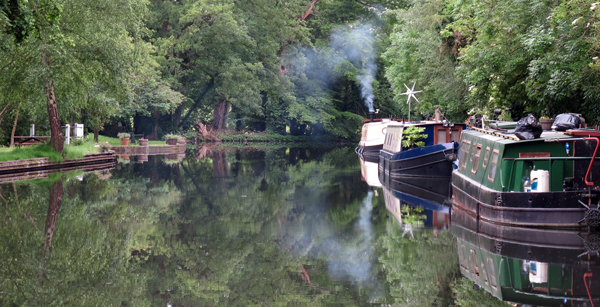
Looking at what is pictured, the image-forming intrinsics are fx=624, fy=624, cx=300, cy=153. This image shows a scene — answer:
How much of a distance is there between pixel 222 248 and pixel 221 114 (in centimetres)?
4901

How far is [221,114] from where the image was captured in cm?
5831

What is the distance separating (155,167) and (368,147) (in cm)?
1464

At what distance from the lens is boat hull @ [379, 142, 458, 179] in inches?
828

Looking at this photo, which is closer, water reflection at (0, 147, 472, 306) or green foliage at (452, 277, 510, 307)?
green foliage at (452, 277, 510, 307)

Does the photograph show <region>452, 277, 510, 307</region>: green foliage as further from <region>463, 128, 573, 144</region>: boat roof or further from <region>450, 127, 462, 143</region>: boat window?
<region>450, 127, 462, 143</region>: boat window

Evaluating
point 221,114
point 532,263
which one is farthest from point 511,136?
point 221,114

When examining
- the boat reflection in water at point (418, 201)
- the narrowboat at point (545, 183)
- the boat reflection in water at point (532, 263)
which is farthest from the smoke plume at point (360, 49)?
the boat reflection in water at point (532, 263)

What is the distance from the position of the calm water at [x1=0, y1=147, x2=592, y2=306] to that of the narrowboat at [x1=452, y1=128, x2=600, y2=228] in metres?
1.28

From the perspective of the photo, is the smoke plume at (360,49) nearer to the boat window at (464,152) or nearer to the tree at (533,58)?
the tree at (533,58)

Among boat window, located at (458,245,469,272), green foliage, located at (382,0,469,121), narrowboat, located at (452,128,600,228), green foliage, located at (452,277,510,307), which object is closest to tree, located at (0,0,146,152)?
green foliage, located at (382,0,469,121)

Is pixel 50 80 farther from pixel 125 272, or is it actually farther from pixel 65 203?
pixel 125 272

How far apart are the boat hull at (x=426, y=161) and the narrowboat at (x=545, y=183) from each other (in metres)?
8.26

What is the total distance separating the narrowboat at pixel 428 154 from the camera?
2128cm

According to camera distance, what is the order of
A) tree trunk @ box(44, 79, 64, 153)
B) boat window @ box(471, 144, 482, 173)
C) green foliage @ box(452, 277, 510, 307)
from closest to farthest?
green foliage @ box(452, 277, 510, 307)
boat window @ box(471, 144, 482, 173)
tree trunk @ box(44, 79, 64, 153)
